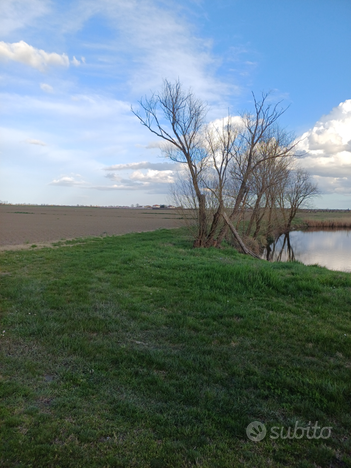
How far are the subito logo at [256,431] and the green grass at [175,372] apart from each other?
0.19 feet

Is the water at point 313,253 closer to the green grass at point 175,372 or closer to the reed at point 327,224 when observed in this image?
the green grass at point 175,372

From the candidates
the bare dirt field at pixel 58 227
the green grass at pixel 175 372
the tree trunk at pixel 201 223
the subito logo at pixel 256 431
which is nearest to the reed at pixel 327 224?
the bare dirt field at pixel 58 227

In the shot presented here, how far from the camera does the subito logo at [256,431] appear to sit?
2.89 metres

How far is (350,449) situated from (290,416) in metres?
0.57

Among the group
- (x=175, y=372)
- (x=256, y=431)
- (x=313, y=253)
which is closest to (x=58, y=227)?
(x=313, y=253)

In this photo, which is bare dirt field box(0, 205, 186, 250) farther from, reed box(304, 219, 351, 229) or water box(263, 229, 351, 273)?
reed box(304, 219, 351, 229)

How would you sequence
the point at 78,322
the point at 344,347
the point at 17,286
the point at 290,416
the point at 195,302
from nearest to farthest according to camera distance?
the point at 290,416, the point at 344,347, the point at 78,322, the point at 195,302, the point at 17,286

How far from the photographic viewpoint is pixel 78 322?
5.59 meters

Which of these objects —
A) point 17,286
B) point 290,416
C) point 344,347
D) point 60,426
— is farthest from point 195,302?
point 17,286

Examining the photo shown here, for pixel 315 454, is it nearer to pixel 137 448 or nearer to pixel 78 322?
pixel 137 448

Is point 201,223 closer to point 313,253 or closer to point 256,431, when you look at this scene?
point 313,253

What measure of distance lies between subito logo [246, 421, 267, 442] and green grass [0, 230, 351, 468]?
0.06m

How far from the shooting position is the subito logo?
114 inches

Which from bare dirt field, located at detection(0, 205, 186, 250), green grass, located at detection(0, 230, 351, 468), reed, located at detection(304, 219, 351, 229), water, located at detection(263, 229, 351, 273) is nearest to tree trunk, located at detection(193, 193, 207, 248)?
bare dirt field, located at detection(0, 205, 186, 250)
